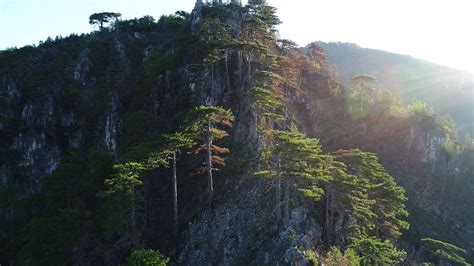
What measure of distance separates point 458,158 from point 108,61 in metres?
69.8

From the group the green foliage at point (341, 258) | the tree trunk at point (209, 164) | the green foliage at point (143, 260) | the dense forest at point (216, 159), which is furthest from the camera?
the tree trunk at point (209, 164)

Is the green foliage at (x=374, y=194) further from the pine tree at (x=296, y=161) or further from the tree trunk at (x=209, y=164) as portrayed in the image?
the tree trunk at (x=209, y=164)

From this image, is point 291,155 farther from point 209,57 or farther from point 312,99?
point 312,99

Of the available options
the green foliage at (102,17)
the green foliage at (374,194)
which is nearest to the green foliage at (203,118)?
the green foliage at (374,194)

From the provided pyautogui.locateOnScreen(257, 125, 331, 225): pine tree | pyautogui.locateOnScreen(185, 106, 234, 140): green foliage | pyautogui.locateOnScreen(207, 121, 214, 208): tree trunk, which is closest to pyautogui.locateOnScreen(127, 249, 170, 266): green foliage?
pyautogui.locateOnScreen(257, 125, 331, 225): pine tree

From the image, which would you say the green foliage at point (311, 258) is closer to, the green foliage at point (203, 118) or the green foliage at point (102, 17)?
the green foliage at point (203, 118)

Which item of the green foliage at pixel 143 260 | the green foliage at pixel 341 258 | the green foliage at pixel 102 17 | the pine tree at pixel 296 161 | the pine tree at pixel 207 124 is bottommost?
the green foliage at pixel 341 258

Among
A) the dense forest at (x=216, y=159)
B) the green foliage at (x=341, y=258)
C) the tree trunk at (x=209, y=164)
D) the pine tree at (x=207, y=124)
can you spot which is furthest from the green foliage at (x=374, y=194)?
the tree trunk at (x=209, y=164)

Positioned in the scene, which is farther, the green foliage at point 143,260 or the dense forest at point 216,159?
the dense forest at point 216,159

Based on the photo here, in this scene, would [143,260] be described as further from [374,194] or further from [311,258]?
[374,194]

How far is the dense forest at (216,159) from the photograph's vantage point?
3584cm

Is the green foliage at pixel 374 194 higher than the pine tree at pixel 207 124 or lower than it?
lower

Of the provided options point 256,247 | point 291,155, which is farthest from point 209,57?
point 256,247

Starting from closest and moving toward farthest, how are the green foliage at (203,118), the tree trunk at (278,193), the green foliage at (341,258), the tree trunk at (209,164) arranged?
the green foliage at (341,258)
the tree trunk at (278,193)
the green foliage at (203,118)
the tree trunk at (209,164)
